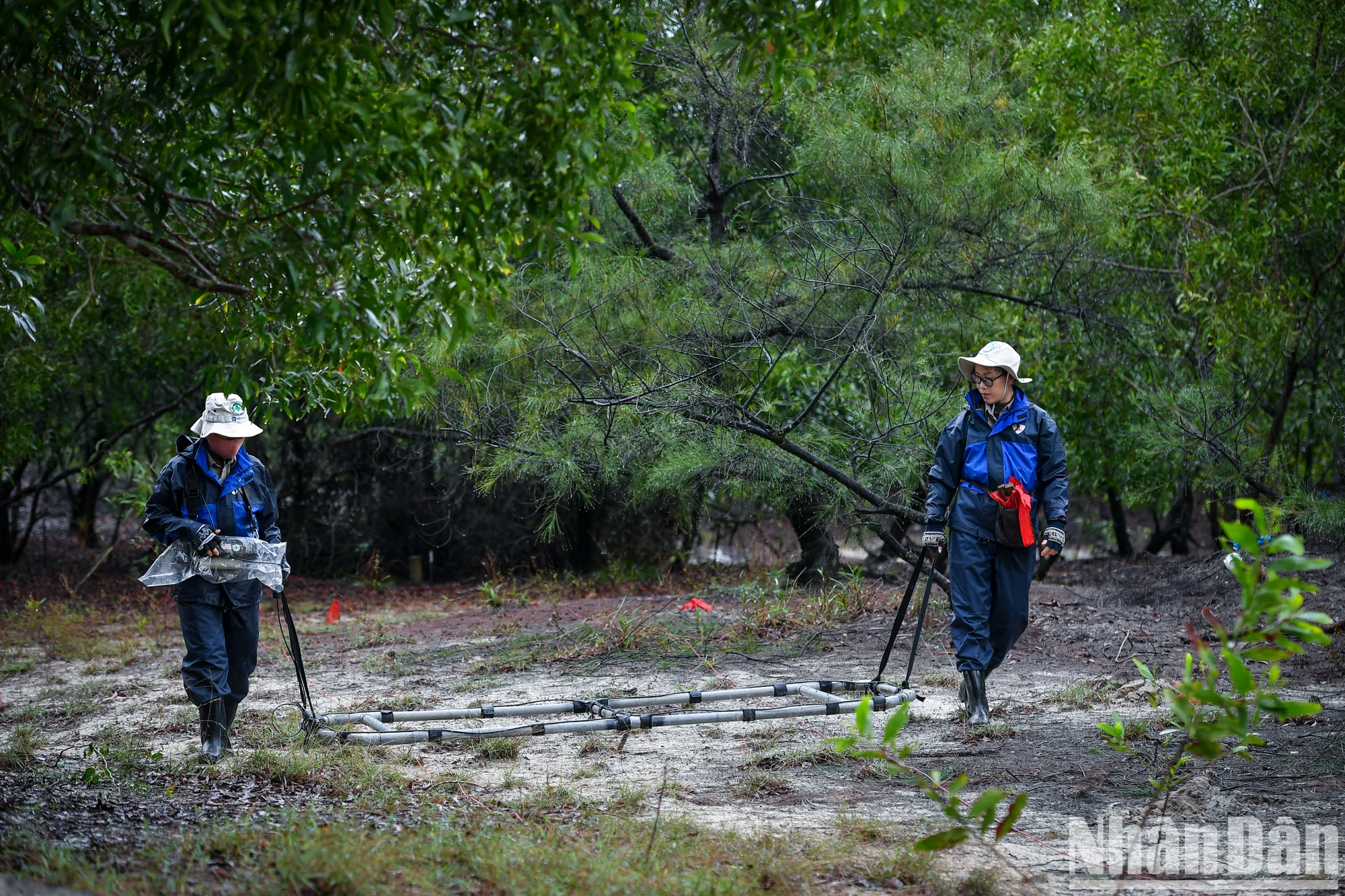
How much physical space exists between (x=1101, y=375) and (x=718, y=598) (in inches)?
149

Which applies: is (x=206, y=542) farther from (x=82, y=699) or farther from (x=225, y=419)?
(x=82, y=699)

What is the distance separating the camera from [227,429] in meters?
5.13

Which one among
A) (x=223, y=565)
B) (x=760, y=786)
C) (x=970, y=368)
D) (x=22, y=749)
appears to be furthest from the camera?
(x=970, y=368)

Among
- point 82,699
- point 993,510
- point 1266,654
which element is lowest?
point 82,699

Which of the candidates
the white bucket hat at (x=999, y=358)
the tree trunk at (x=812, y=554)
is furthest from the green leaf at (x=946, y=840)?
the tree trunk at (x=812, y=554)

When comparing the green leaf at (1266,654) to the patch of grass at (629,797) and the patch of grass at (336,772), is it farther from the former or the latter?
the patch of grass at (336,772)

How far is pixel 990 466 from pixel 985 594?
0.61 metres

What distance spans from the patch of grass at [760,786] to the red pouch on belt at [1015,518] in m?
1.58

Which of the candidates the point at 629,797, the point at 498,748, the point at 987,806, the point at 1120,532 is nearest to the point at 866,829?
the point at 629,797

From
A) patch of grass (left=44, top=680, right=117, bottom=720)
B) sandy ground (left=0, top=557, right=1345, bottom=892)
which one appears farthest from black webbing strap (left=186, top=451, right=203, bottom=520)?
patch of grass (left=44, top=680, right=117, bottom=720)

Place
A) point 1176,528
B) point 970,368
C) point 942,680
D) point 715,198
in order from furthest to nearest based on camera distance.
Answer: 1. point 1176,528
2. point 715,198
3. point 942,680
4. point 970,368

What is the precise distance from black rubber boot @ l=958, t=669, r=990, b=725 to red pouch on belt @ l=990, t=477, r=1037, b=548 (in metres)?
0.65

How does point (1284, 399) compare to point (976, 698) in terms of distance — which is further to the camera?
point (1284, 399)

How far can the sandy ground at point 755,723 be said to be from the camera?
13.7 feet
